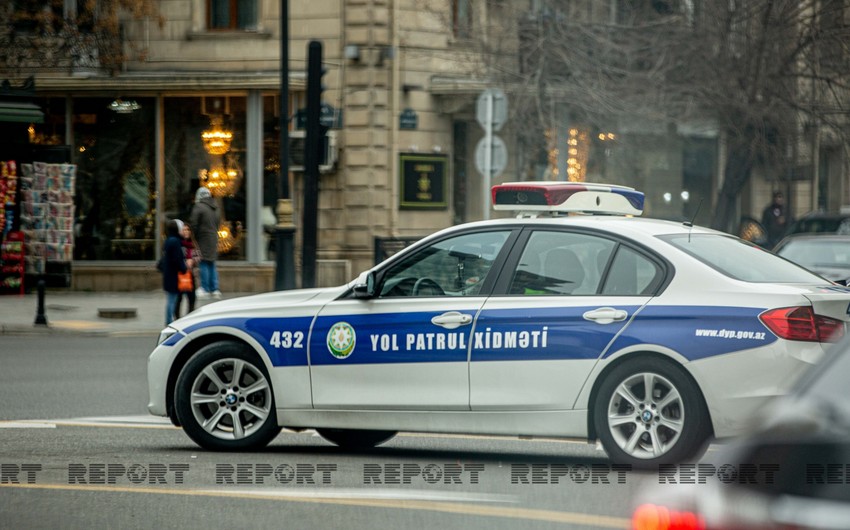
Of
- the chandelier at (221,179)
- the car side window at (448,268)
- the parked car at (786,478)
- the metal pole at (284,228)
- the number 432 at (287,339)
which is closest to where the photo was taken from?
the parked car at (786,478)

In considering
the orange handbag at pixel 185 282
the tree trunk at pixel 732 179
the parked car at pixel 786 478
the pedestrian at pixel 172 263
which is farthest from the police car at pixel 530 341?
the tree trunk at pixel 732 179

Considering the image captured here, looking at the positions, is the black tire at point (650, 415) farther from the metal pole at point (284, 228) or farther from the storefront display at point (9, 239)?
the storefront display at point (9, 239)

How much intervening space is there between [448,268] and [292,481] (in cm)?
165

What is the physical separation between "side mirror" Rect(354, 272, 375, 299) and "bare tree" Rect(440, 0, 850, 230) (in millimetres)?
16539

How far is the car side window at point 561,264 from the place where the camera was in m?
7.97

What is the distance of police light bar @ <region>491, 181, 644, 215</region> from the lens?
862 centimetres

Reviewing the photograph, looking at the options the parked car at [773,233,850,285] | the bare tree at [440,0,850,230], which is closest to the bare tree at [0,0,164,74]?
the bare tree at [440,0,850,230]

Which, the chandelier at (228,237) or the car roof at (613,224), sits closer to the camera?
the car roof at (613,224)

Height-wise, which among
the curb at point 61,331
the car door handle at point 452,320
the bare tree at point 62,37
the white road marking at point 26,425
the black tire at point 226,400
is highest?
the bare tree at point 62,37

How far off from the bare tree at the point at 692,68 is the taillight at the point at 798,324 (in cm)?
1704

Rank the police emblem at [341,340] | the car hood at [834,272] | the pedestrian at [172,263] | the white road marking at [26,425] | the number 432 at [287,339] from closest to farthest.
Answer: the police emblem at [341,340] < the number 432 at [287,339] < the white road marking at [26,425] < the car hood at [834,272] < the pedestrian at [172,263]

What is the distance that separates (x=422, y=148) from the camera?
2761cm

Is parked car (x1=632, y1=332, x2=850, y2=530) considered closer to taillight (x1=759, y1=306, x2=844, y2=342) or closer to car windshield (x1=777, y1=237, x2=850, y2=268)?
taillight (x1=759, y1=306, x2=844, y2=342)

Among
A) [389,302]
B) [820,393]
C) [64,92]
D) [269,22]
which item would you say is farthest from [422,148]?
[820,393]
